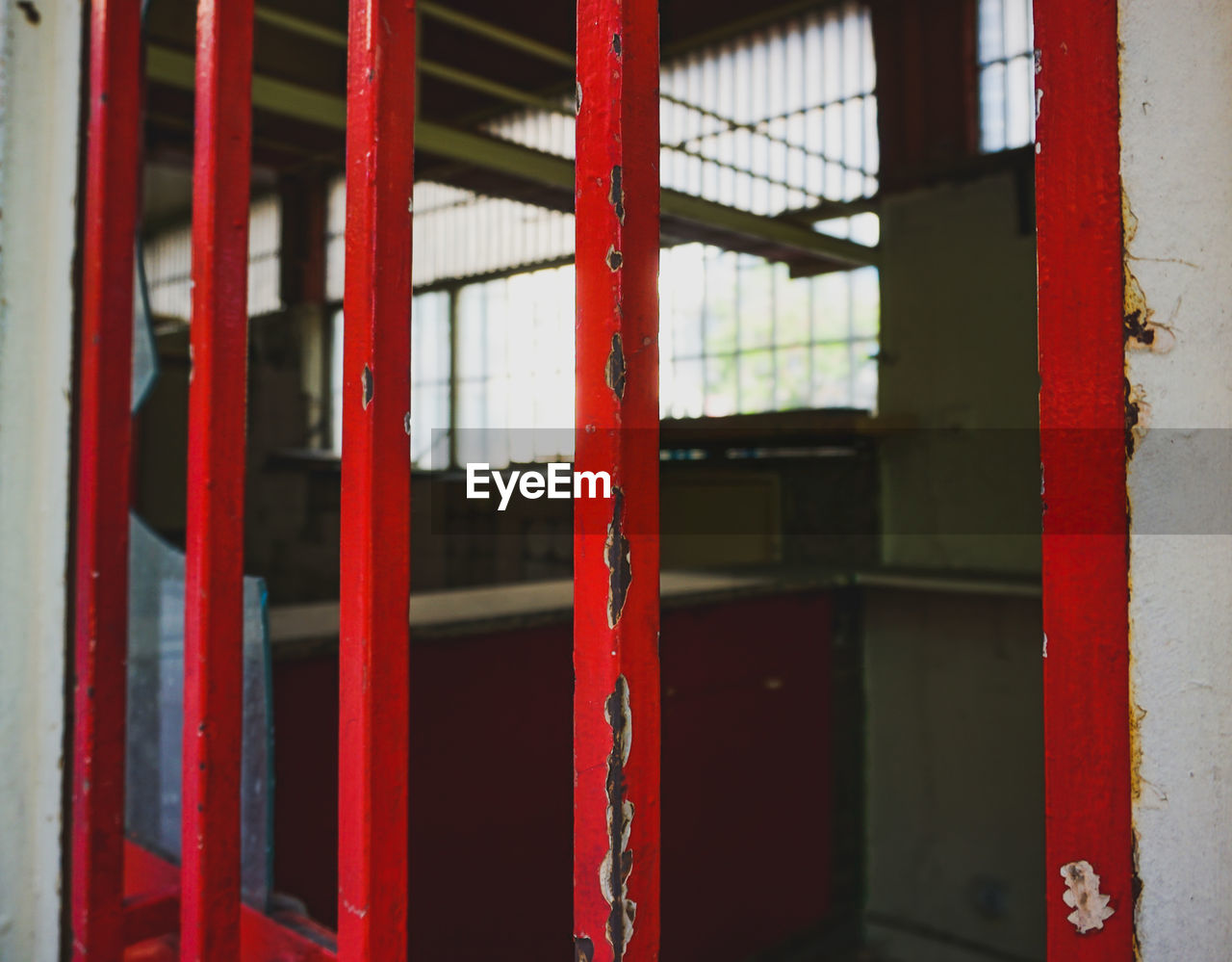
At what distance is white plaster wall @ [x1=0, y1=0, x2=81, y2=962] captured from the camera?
1021 mm

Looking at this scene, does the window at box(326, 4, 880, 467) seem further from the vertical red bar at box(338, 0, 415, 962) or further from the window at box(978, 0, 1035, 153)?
the vertical red bar at box(338, 0, 415, 962)

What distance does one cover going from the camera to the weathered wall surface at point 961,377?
10.6ft

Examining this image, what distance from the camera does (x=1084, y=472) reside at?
1.61 feet

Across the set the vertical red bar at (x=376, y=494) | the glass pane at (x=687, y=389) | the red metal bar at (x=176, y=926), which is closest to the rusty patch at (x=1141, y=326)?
the vertical red bar at (x=376, y=494)

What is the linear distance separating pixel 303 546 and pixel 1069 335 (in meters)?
6.13

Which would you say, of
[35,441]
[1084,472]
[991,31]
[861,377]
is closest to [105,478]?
[35,441]

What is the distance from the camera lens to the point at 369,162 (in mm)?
A: 707

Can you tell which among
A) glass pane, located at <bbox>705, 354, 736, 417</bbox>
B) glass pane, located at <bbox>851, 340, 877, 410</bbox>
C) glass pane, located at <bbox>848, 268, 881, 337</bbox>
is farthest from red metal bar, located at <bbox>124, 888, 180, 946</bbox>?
glass pane, located at <bbox>705, 354, 736, 417</bbox>

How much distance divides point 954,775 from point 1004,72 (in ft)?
9.66

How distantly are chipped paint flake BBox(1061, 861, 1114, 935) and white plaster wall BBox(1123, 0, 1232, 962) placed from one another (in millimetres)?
20

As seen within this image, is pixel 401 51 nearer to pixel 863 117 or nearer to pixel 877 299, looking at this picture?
pixel 877 299

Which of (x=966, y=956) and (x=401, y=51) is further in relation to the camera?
(x=966, y=956)

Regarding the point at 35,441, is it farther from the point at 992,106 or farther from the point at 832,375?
the point at 992,106

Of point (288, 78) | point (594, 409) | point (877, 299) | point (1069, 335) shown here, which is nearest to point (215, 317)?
point (594, 409)
